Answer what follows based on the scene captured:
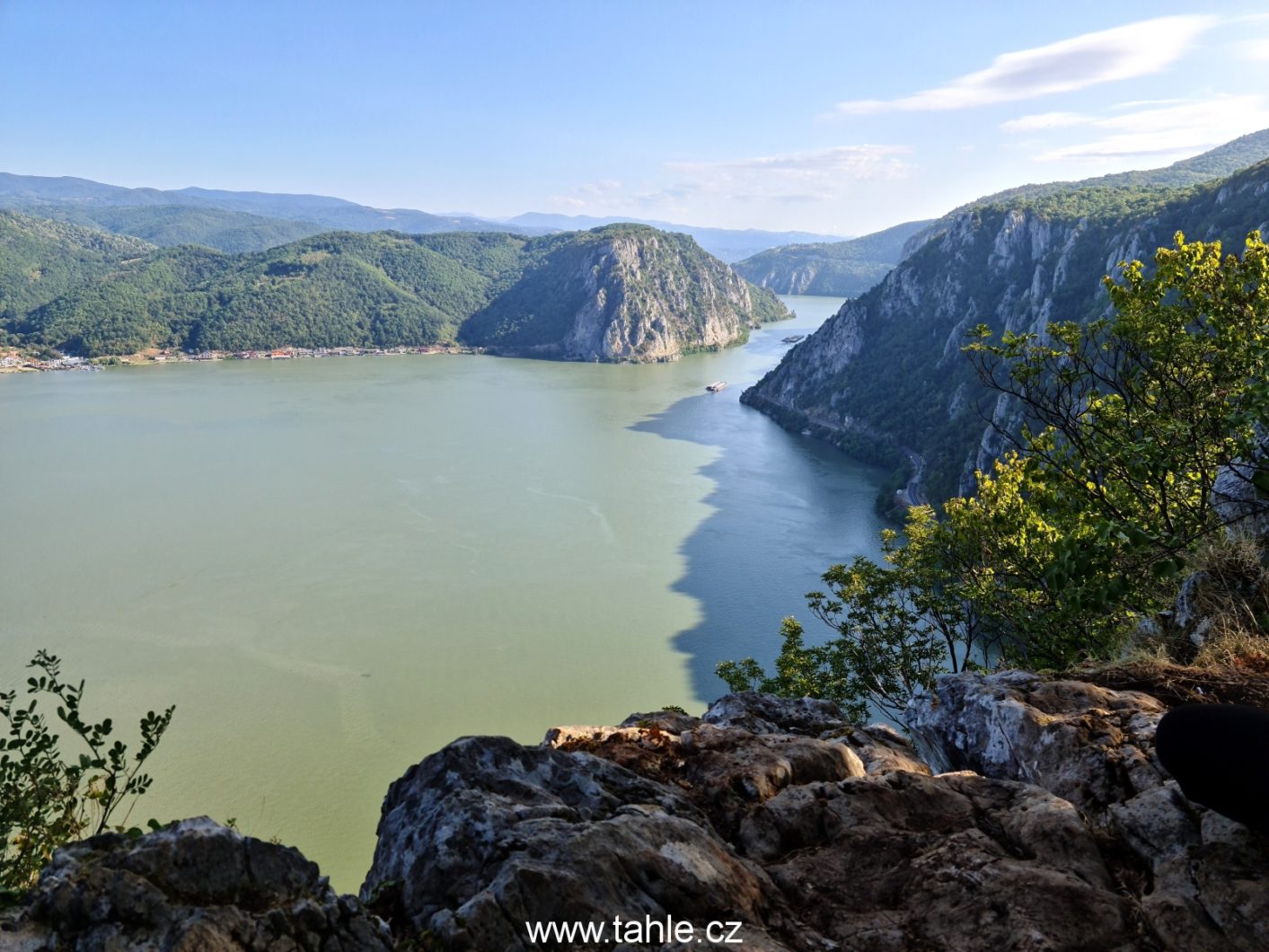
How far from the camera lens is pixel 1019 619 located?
798 centimetres

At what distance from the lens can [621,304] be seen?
12150 centimetres

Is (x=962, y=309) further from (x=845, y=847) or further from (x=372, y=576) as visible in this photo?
(x=845, y=847)

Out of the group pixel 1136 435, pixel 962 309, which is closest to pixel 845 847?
pixel 1136 435

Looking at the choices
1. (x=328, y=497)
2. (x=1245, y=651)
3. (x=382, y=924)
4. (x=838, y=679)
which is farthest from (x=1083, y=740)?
(x=328, y=497)

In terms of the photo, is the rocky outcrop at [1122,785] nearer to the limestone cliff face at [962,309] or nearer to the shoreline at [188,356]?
the limestone cliff face at [962,309]

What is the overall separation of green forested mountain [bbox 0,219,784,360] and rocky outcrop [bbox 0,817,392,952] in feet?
375

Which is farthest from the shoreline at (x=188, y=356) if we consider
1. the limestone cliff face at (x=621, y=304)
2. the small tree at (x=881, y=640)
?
the small tree at (x=881, y=640)

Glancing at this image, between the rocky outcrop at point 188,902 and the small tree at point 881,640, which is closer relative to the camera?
the rocky outcrop at point 188,902

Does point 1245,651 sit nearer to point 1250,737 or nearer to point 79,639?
point 1250,737

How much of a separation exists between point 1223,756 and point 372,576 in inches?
1208

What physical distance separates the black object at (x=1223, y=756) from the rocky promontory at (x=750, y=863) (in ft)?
0.81

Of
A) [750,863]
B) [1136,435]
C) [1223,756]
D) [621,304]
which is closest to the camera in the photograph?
[1223,756]

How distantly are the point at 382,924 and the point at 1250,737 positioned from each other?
3182 millimetres

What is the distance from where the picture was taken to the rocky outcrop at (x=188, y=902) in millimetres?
2527
